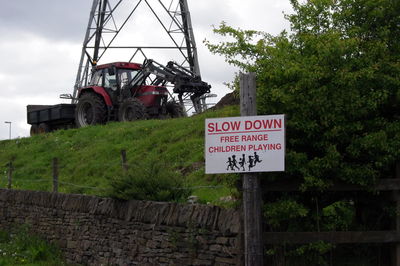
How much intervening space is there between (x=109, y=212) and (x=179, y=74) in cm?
1366

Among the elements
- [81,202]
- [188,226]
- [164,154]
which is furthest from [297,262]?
[164,154]

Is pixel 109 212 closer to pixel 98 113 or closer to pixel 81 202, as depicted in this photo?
pixel 81 202

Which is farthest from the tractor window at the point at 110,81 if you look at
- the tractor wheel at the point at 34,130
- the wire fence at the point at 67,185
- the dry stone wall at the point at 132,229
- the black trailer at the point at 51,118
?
the dry stone wall at the point at 132,229

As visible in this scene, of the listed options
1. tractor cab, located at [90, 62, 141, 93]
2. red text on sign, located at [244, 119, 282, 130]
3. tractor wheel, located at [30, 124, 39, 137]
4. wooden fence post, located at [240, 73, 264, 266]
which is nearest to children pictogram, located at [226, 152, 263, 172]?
wooden fence post, located at [240, 73, 264, 266]

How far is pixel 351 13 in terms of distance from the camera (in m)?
8.55

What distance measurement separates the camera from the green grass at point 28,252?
1213 centimetres

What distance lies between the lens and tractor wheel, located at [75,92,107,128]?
938 inches

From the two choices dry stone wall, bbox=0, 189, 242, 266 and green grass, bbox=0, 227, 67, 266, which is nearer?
dry stone wall, bbox=0, 189, 242, 266

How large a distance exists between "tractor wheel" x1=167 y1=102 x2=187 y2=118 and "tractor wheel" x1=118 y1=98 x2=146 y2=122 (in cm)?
145

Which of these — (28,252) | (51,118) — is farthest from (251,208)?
(51,118)

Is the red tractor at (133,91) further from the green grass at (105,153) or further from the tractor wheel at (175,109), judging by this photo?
the green grass at (105,153)

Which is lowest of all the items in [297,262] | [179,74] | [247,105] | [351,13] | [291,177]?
[297,262]

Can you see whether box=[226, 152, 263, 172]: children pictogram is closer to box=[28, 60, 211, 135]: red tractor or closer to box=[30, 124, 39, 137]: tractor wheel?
box=[28, 60, 211, 135]: red tractor

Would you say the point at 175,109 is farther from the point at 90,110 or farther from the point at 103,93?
the point at 90,110
